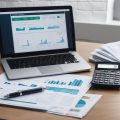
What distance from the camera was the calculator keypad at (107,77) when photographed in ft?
3.57

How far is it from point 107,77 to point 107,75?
0.05 feet

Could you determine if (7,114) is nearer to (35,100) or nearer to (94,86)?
(35,100)

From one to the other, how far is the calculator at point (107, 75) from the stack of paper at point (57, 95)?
0.13 ft

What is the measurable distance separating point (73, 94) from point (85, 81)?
13 cm

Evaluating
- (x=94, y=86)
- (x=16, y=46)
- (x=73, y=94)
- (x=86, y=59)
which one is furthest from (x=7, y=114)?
(x=86, y=59)

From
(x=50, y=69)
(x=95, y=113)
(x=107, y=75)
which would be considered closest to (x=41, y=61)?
(x=50, y=69)

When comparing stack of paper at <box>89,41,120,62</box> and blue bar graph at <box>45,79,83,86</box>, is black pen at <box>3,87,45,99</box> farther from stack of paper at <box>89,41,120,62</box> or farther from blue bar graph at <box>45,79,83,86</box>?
stack of paper at <box>89,41,120,62</box>

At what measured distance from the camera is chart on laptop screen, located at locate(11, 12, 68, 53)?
52.7 inches

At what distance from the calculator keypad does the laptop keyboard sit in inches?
7.8

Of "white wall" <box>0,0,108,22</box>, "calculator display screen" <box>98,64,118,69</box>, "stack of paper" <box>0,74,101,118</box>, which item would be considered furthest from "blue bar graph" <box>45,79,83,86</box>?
"white wall" <box>0,0,108,22</box>

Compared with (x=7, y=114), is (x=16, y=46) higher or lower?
higher

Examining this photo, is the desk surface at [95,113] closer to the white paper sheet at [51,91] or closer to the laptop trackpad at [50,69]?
the white paper sheet at [51,91]

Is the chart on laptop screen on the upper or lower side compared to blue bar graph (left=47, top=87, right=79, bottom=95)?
upper

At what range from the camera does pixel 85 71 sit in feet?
4.13
